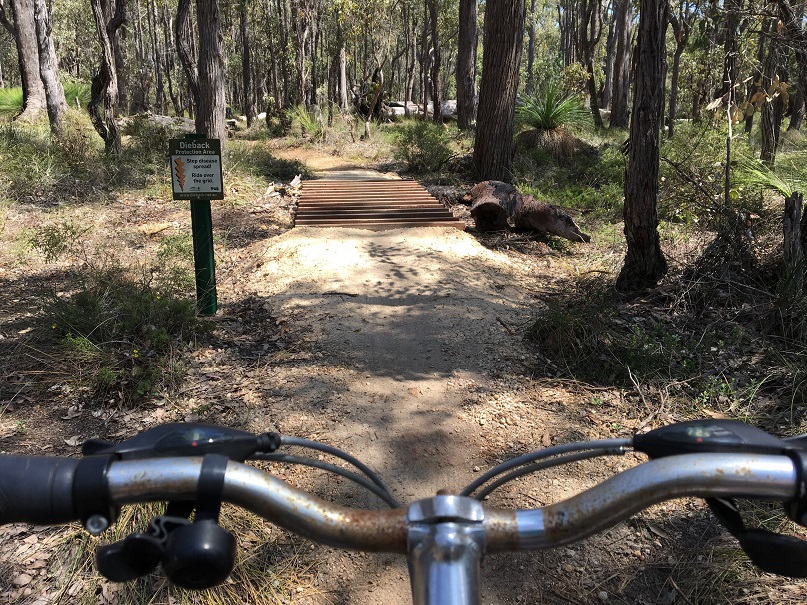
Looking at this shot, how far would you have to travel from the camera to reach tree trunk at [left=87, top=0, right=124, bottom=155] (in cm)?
1175

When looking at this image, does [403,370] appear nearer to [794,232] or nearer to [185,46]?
[794,232]

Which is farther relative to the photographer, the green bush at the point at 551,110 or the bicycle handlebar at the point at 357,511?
the green bush at the point at 551,110

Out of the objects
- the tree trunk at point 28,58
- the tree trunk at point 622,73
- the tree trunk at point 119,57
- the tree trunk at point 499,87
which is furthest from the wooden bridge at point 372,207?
the tree trunk at point 622,73

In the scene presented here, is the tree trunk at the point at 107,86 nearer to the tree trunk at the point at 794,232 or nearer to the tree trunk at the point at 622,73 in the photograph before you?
the tree trunk at the point at 794,232

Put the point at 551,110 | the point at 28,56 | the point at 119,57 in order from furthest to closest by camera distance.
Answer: the point at 119,57
the point at 28,56
the point at 551,110

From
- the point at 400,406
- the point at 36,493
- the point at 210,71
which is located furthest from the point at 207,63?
the point at 36,493

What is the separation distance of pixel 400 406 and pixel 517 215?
502 centimetres

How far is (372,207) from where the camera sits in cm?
945

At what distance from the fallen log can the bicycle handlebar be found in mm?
7629

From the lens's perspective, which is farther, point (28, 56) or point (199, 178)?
point (28, 56)

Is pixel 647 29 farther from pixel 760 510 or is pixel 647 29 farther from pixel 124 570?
pixel 124 570

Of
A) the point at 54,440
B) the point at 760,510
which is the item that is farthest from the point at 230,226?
the point at 760,510

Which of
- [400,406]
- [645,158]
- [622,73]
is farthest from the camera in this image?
[622,73]

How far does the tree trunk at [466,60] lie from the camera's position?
53.8 feet
